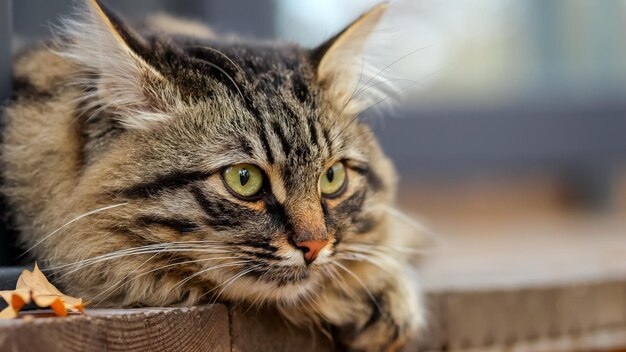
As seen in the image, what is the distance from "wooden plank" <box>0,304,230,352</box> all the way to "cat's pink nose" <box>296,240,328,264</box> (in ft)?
0.62

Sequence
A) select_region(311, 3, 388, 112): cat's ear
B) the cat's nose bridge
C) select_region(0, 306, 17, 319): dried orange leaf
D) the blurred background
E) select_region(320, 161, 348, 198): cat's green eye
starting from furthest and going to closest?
1. the blurred background
2. select_region(311, 3, 388, 112): cat's ear
3. select_region(320, 161, 348, 198): cat's green eye
4. the cat's nose bridge
5. select_region(0, 306, 17, 319): dried orange leaf

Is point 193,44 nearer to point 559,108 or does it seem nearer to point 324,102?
point 324,102

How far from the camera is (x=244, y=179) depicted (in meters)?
1.55

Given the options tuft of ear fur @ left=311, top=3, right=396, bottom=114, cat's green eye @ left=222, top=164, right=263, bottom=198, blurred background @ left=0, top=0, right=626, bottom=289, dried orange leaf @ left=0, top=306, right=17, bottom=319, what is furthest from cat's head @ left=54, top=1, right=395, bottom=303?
blurred background @ left=0, top=0, right=626, bottom=289

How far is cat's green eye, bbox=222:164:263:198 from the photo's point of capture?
5.06ft

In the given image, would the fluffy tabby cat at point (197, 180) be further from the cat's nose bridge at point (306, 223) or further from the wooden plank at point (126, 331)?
the wooden plank at point (126, 331)

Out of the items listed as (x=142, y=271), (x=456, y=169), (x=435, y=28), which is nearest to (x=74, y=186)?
(x=142, y=271)

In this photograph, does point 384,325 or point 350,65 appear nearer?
point 384,325

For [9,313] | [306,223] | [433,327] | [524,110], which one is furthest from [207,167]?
[524,110]

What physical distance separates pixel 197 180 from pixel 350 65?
573mm

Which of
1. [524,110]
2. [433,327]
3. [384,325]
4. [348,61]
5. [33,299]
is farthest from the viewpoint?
[524,110]

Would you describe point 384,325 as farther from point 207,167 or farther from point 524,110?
point 524,110

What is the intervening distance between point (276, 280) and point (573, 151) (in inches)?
186

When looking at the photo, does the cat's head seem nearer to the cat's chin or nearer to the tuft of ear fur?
the cat's chin
